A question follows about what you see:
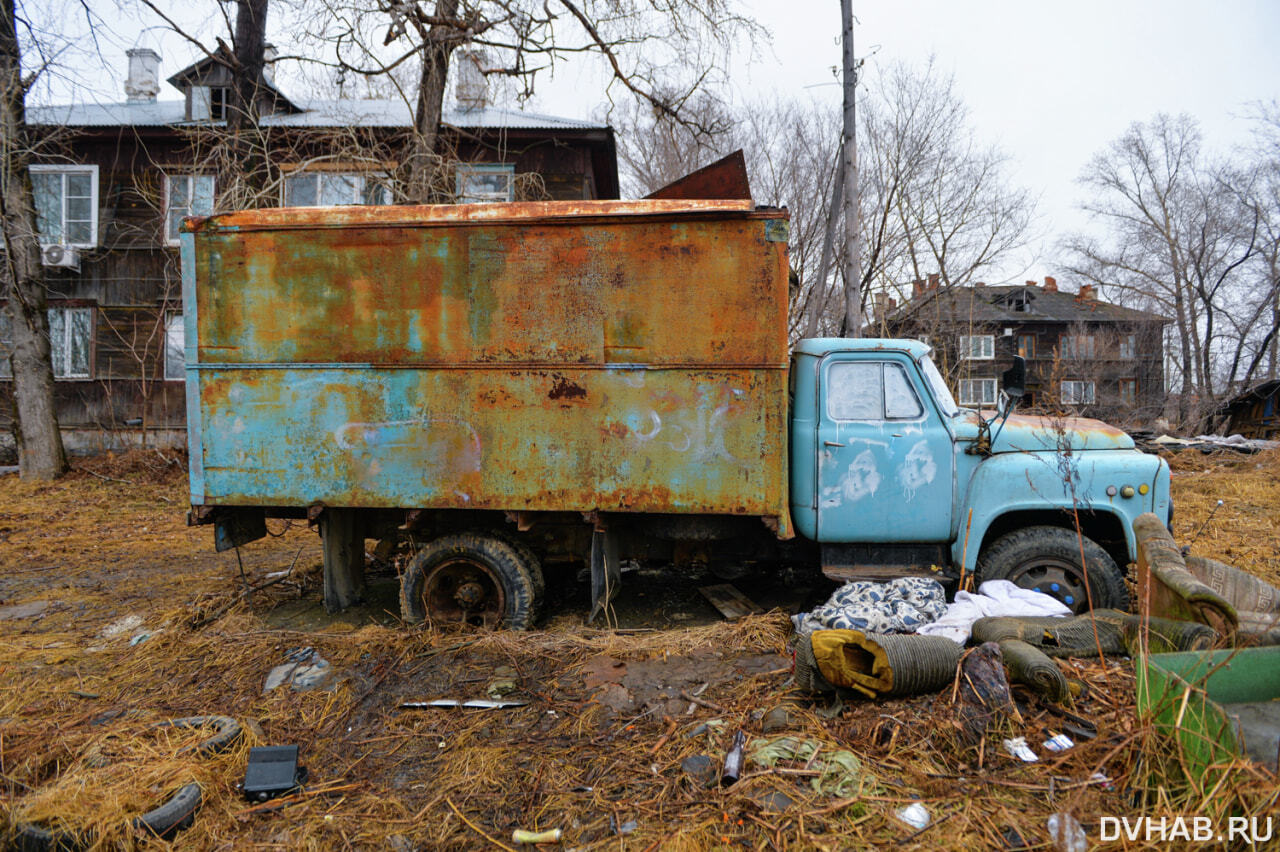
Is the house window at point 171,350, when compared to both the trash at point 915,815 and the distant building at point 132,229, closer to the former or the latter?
the distant building at point 132,229

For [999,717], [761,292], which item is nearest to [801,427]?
[761,292]

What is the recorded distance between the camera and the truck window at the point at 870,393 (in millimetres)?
4805

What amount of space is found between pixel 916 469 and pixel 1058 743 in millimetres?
2075

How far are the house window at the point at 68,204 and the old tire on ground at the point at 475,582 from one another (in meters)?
14.7

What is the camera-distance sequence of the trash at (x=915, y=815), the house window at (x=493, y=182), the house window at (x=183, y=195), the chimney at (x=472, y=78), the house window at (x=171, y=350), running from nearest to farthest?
the trash at (x=915, y=815) < the chimney at (x=472, y=78) < the house window at (x=493, y=182) < the house window at (x=183, y=195) < the house window at (x=171, y=350)

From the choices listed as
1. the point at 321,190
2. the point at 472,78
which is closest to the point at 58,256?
the point at 321,190

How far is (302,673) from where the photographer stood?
13.8 ft

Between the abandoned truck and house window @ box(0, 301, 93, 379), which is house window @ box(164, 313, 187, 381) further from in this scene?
the abandoned truck

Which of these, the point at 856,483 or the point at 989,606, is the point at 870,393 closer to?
the point at 856,483

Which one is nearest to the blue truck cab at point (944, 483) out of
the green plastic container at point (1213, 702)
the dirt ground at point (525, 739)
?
the dirt ground at point (525, 739)

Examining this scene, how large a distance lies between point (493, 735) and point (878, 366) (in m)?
3.49

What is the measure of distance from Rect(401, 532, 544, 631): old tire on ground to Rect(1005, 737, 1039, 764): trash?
3.08 m

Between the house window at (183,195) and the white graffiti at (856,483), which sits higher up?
the house window at (183,195)

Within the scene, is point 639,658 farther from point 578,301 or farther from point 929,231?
point 929,231
